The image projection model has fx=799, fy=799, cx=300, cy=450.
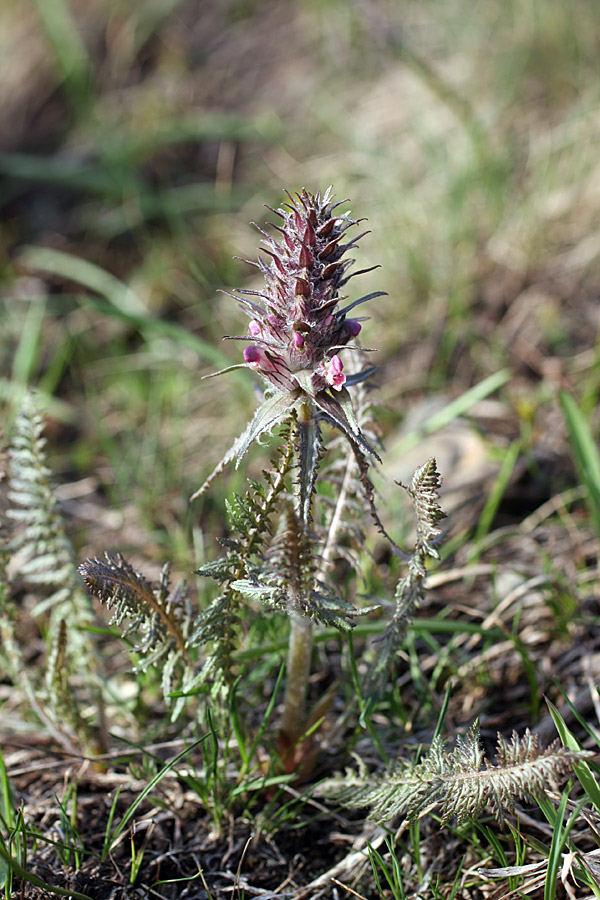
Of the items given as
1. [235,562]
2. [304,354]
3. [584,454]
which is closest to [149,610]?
[235,562]

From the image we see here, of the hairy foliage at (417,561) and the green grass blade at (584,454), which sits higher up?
the green grass blade at (584,454)

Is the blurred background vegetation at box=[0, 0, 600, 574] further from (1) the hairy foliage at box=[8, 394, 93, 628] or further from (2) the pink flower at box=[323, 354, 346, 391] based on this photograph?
(2) the pink flower at box=[323, 354, 346, 391]

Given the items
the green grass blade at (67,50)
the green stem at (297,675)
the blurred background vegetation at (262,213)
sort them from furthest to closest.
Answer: the green grass blade at (67,50) < the blurred background vegetation at (262,213) < the green stem at (297,675)

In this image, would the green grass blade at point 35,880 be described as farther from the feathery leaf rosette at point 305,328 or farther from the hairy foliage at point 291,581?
the feathery leaf rosette at point 305,328

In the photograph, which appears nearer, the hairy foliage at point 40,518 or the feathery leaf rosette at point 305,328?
the feathery leaf rosette at point 305,328

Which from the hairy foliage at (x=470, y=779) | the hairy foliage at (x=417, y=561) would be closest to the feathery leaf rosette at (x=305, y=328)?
the hairy foliage at (x=417, y=561)

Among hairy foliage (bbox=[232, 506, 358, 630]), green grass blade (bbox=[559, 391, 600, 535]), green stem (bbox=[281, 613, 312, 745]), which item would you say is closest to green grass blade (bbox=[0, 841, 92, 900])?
green stem (bbox=[281, 613, 312, 745])

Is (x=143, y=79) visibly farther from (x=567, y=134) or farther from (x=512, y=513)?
(x=512, y=513)
